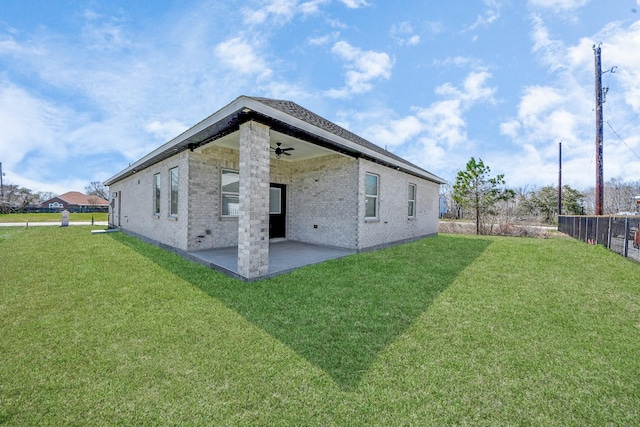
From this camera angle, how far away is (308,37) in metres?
9.22

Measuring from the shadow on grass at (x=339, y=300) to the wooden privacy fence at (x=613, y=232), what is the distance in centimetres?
496

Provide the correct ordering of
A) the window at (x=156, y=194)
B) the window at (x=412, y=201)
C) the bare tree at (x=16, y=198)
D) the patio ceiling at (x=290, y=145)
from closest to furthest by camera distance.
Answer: the patio ceiling at (x=290, y=145)
the window at (x=156, y=194)
the window at (x=412, y=201)
the bare tree at (x=16, y=198)

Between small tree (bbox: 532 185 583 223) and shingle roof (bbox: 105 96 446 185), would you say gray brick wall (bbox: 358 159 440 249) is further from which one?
small tree (bbox: 532 185 583 223)

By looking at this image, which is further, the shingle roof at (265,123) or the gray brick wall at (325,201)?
the gray brick wall at (325,201)

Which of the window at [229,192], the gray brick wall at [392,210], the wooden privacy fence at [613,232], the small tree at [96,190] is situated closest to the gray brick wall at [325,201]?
the gray brick wall at [392,210]

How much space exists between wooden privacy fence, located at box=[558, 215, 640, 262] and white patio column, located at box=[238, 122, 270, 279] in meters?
9.74

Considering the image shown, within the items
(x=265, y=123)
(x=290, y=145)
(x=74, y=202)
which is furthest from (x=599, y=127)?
(x=74, y=202)

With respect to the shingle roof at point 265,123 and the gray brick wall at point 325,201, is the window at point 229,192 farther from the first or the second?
the gray brick wall at point 325,201

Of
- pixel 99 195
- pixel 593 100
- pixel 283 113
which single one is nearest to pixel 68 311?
pixel 283 113

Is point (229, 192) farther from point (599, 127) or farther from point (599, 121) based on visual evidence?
point (599, 121)

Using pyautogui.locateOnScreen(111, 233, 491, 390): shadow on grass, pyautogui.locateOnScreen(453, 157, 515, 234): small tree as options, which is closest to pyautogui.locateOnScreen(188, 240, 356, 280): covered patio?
pyautogui.locateOnScreen(111, 233, 491, 390): shadow on grass

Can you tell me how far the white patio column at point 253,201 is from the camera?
4629 mm

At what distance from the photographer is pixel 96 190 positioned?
55.9m

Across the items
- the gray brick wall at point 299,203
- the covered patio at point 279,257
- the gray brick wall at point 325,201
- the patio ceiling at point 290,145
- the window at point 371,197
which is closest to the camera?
the covered patio at point 279,257
